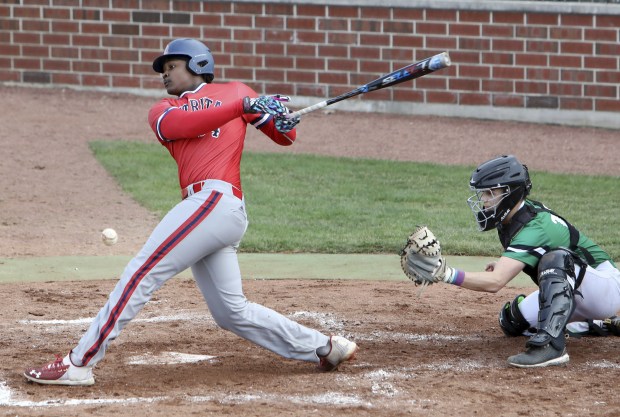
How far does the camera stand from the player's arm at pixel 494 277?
5.61 meters

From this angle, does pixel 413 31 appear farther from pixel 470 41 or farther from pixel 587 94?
pixel 587 94

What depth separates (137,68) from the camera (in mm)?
16219

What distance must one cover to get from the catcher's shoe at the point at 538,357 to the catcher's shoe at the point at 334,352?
885 millimetres

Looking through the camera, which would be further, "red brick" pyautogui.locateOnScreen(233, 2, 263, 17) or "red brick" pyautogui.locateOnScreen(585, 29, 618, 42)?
"red brick" pyautogui.locateOnScreen(233, 2, 263, 17)

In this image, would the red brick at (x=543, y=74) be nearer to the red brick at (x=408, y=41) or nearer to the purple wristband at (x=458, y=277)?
the red brick at (x=408, y=41)

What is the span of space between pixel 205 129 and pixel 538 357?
2112 millimetres

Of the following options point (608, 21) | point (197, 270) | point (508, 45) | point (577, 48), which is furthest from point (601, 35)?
point (197, 270)

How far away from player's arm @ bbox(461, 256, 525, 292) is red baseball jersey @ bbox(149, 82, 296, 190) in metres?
1.28

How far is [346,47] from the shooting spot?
15.8m

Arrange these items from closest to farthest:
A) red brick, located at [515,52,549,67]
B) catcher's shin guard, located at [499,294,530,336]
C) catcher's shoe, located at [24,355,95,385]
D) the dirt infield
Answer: the dirt infield → catcher's shoe, located at [24,355,95,385] → catcher's shin guard, located at [499,294,530,336] → red brick, located at [515,52,549,67]

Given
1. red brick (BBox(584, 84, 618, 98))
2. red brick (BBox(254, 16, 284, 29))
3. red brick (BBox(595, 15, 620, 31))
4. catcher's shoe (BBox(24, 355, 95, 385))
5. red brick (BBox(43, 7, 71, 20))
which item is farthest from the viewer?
red brick (BBox(43, 7, 71, 20))

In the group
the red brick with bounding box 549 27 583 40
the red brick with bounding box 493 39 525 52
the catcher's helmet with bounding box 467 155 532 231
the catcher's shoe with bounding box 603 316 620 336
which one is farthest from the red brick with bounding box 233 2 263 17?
the catcher's helmet with bounding box 467 155 532 231

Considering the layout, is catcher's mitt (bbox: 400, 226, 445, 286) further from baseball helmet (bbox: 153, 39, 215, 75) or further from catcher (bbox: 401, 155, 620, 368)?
baseball helmet (bbox: 153, 39, 215, 75)

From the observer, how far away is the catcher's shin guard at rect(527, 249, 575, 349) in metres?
5.80
